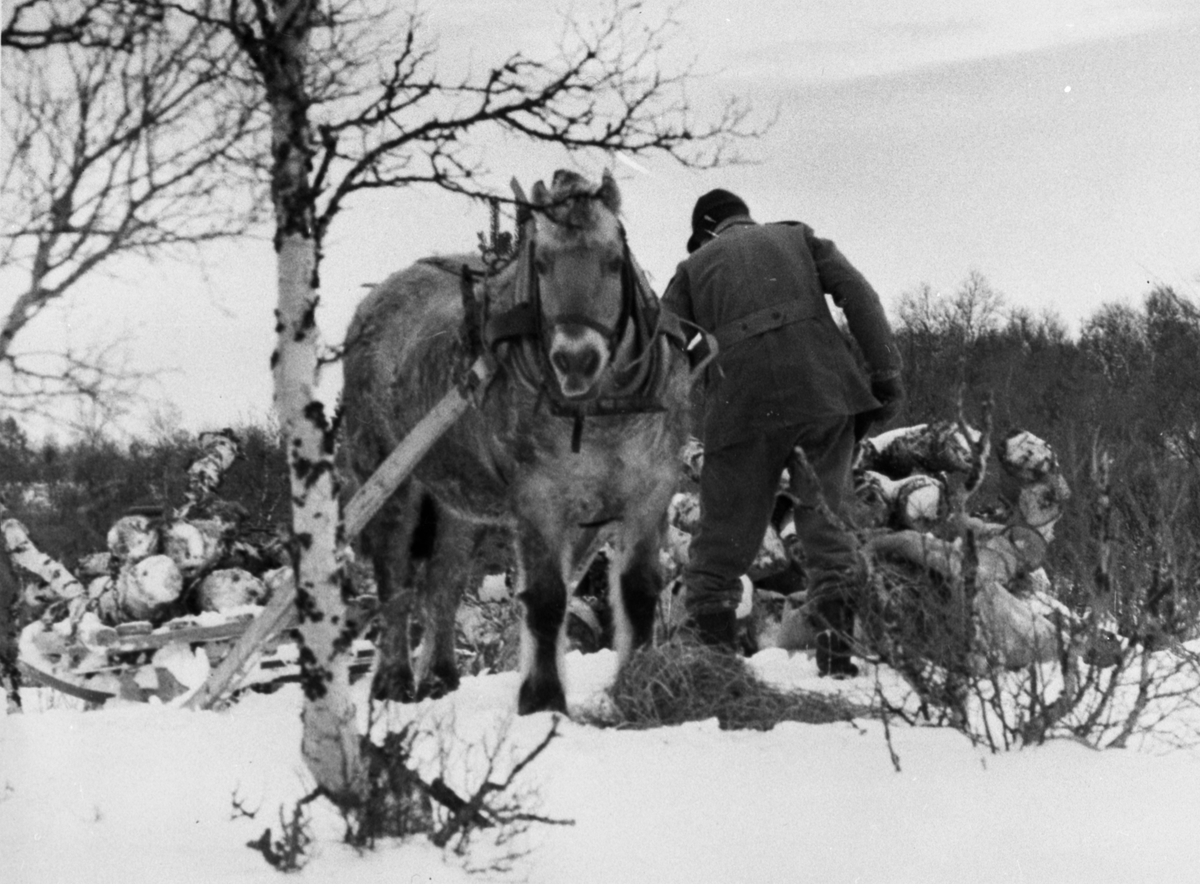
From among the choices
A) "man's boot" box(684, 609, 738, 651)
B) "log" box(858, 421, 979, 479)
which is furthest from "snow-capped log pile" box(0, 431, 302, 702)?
"man's boot" box(684, 609, 738, 651)

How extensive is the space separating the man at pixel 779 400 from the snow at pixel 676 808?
150 cm

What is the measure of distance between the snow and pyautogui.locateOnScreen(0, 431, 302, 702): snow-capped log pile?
18.4 ft

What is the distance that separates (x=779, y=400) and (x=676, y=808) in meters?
2.58

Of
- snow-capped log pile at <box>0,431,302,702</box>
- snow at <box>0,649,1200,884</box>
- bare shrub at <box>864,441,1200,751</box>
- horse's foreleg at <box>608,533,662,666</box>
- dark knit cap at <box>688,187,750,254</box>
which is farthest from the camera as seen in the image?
snow-capped log pile at <box>0,431,302,702</box>

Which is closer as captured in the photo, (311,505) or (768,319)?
(311,505)

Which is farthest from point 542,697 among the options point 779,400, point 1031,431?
point 1031,431

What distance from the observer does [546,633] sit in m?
5.63

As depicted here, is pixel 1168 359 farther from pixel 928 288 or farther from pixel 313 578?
pixel 313 578

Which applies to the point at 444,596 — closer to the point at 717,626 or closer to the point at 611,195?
the point at 717,626

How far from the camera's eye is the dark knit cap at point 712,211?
7137mm

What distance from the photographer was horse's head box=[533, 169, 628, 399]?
4.95 meters

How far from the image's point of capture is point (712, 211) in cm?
717

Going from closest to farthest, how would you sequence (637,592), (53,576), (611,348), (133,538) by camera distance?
(611,348) < (637,592) < (133,538) < (53,576)

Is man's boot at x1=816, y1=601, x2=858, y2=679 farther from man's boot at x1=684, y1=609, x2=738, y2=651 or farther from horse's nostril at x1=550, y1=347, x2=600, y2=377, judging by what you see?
horse's nostril at x1=550, y1=347, x2=600, y2=377
